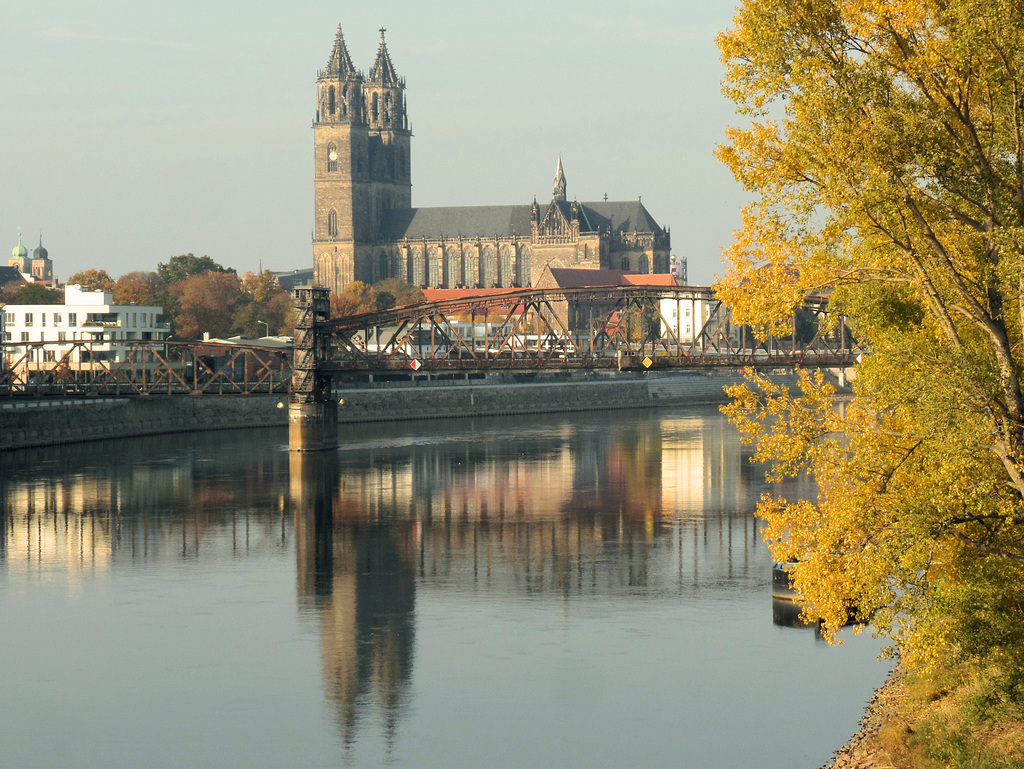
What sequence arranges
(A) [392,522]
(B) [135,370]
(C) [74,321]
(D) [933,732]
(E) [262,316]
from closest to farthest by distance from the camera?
1. (D) [933,732]
2. (A) [392,522]
3. (B) [135,370]
4. (C) [74,321]
5. (E) [262,316]

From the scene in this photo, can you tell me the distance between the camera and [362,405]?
12538 centimetres

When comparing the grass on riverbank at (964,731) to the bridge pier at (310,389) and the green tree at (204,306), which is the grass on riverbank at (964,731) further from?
the green tree at (204,306)

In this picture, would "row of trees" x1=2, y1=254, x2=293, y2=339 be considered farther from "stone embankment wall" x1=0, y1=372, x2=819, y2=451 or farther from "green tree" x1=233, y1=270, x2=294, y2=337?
"stone embankment wall" x1=0, y1=372, x2=819, y2=451

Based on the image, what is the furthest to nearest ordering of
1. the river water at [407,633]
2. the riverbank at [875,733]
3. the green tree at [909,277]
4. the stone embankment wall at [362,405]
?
the stone embankment wall at [362,405], the river water at [407,633], the riverbank at [875,733], the green tree at [909,277]

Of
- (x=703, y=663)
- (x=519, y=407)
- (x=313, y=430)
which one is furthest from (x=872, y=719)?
(x=519, y=407)

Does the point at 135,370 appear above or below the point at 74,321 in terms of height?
below

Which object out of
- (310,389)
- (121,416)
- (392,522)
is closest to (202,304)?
(121,416)

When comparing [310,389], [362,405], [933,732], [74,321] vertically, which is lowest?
[933,732]

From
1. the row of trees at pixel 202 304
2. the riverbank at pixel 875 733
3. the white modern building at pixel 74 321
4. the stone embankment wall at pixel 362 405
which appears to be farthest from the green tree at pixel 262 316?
the riverbank at pixel 875 733

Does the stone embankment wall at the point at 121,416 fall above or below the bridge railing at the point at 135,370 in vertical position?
below

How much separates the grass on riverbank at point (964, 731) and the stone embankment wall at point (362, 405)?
77528mm

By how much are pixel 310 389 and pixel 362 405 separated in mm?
33103

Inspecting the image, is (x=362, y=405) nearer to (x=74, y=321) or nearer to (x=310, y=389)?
(x=310, y=389)

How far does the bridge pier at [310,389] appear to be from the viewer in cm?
9169
